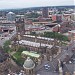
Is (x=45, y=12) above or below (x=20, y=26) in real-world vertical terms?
below

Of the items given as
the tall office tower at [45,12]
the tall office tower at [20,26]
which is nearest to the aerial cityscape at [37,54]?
the tall office tower at [20,26]

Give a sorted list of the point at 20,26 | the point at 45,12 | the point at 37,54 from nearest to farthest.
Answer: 1. the point at 37,54
2. the point at 20,26
3. the point at 45,12

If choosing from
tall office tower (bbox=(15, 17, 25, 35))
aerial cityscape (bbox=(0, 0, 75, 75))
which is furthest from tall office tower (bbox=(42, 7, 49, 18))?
tall office tower (bbox=(15, 17, 25, 35))

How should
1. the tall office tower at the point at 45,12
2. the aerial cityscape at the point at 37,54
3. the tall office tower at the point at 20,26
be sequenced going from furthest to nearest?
the tall office tower at the point at 45,12, the tall office tower at the point at 20,26, the aerial cityscape at the point at 37,54

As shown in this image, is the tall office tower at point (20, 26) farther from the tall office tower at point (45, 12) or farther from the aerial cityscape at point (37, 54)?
the tall office tower at point (45, 12)

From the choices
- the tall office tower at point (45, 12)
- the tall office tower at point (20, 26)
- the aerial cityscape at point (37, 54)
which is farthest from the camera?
the tall office tower at point (45, 12)

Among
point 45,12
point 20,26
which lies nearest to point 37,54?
point 20,26

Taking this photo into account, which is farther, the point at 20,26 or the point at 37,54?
the point at 20,26

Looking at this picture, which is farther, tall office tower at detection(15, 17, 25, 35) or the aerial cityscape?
tall office tower at detection(15, 17, 25, 35)

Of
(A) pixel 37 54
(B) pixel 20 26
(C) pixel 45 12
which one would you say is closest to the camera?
(A) pixel 37 54

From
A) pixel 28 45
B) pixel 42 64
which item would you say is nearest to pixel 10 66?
pixel 42 64

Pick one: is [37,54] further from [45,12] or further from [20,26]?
[45,12]

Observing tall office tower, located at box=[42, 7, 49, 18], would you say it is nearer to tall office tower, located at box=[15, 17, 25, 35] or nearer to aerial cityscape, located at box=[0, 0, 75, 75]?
aerial cityscape, located at box=[0, 0, 75, 75]
